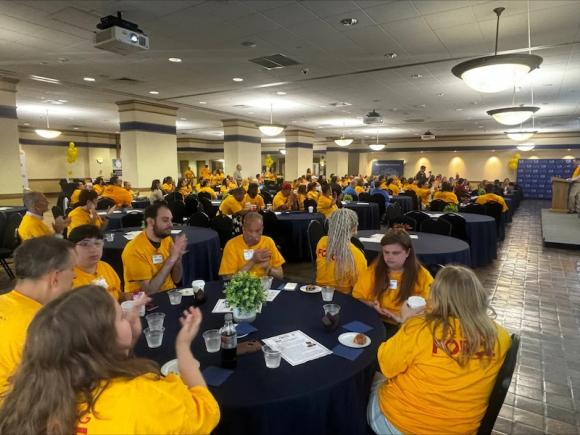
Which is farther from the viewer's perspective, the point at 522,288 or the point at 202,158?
the point at 202,158

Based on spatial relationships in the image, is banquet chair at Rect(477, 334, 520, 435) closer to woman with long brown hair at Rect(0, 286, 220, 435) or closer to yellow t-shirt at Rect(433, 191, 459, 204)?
woman with long brown hair at Rect(0, 286, 220, 435)

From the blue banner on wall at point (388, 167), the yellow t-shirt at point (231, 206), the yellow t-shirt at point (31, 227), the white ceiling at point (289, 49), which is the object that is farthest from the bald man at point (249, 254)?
the blue banner on wall at point (388, 167)

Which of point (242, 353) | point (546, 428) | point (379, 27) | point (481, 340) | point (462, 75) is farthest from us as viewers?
point (379, 27)

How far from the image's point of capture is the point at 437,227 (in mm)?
5113

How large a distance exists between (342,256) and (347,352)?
49.2 inches

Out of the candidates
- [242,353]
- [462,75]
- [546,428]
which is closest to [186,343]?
[242,353]

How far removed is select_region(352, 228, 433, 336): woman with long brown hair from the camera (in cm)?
242

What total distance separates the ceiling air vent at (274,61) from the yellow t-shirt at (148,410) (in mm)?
5491

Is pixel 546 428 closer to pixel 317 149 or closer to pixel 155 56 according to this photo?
pixel 155 56

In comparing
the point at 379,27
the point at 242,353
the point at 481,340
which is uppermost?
the point at 379,27

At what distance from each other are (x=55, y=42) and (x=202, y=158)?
22.7 meters

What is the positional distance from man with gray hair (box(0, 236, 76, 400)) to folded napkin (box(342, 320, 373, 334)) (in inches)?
54.9

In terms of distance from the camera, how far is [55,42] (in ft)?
16.7

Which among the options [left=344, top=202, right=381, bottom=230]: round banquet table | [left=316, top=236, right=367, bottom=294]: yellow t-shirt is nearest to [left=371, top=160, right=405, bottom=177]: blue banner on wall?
[left=344, top=202, right=381, bottom=230]: round banquet table
